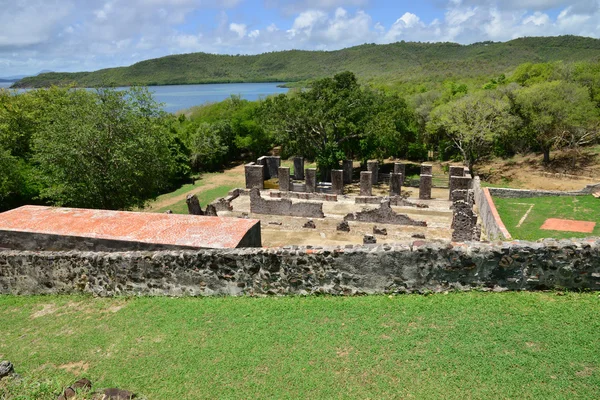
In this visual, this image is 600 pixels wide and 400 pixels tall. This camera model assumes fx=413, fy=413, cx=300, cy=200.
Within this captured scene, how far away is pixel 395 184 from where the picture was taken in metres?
24.3

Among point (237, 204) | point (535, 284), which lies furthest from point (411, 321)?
point (237, 204)

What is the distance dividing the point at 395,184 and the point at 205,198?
1256 centimetres

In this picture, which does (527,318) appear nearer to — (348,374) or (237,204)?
(348,374)

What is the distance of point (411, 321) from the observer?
638cm

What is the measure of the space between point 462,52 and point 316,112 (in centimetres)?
12243

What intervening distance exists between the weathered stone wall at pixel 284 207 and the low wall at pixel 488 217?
7.11 m

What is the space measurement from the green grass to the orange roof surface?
1153cm

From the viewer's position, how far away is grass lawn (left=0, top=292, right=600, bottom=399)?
5.08 metres

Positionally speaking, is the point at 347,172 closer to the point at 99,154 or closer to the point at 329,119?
the point at 329,119

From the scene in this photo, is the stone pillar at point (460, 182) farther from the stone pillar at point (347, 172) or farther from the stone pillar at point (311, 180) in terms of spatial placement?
the stone pillar at point (347, 172)

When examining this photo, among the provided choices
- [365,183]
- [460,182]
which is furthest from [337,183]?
[460,182]

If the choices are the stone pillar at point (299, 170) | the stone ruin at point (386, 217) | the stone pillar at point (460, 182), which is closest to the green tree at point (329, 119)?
the stone pillar at point (299, 170)

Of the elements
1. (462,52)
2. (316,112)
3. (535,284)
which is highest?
(462,52)

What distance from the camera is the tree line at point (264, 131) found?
651 inches
